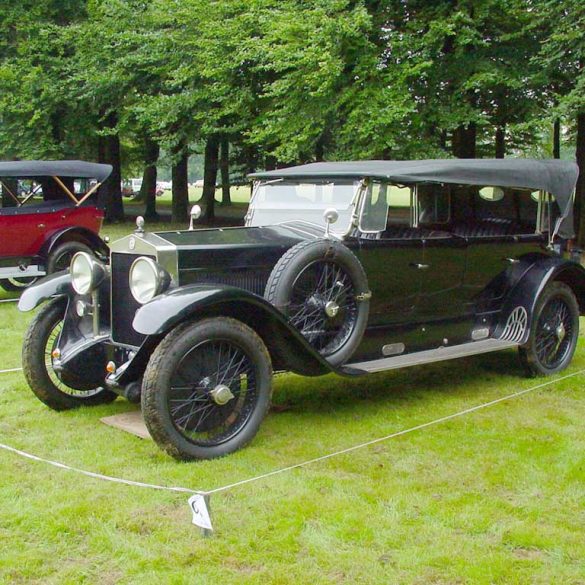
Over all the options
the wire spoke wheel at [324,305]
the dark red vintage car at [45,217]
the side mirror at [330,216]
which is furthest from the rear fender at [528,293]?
the dark red vintage car at [45,217]

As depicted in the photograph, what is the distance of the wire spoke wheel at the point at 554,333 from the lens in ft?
22.1

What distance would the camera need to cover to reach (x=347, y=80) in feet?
44.5

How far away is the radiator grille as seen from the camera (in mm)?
5082

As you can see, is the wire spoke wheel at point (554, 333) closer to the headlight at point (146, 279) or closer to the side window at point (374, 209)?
the side window at point (374, 209)

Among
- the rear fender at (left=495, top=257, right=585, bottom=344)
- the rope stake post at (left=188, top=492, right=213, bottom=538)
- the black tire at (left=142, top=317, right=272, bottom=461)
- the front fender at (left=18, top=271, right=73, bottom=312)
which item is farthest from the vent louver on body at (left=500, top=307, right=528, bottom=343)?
the rope stake post at (left=188, top=492, right=213, bottom=538)

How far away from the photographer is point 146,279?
15.9 feet

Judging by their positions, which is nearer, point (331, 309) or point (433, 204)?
point (331, 309)

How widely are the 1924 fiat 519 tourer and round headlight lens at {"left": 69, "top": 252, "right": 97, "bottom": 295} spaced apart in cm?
1

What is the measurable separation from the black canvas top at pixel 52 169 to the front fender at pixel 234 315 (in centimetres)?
708

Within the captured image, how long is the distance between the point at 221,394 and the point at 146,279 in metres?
0.87

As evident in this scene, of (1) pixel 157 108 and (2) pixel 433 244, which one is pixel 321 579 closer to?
(2) pixel 433 244

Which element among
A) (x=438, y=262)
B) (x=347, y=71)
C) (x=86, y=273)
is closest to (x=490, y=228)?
(x=438, y=262)

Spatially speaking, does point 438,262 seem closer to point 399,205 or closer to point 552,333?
point 399,205

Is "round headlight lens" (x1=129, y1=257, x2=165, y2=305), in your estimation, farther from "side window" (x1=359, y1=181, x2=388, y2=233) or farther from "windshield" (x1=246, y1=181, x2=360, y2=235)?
"side window" (x1=359, y1=181, x2=388, y2=233)
